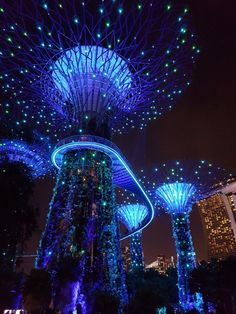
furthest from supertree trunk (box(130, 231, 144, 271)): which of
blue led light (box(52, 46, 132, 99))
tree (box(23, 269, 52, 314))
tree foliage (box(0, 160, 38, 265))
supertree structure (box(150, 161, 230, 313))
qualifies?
tree (box(23, 269, 52, 314))

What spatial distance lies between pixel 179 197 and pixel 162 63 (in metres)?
17.0

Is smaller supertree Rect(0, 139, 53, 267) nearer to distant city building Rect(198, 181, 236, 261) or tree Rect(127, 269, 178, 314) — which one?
tree Rect(127, 269, 178, 314)

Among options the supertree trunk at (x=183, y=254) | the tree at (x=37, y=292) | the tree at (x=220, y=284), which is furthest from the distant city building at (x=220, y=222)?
the tree at (x=37, y=292)

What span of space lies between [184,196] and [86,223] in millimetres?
16440

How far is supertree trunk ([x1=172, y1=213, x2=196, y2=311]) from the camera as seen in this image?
32156 mm

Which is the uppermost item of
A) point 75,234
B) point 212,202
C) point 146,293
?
point 212,202

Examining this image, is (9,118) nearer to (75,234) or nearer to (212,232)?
(75,234)

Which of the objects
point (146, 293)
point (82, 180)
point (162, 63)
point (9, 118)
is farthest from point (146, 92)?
point (146, 293)

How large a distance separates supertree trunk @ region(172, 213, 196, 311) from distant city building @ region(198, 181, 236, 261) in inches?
2273

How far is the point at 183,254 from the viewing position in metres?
33.6

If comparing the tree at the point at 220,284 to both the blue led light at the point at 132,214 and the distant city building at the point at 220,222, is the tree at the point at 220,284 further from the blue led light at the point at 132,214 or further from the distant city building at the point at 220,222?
the distant city building at the point at 220,222

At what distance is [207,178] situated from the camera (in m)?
32.6

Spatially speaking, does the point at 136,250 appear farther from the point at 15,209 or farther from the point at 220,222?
the point at 220,222

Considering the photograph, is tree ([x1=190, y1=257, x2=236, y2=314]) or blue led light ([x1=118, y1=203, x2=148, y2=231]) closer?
tree ([x1=190, y1=257, x2=236, y2=314])
